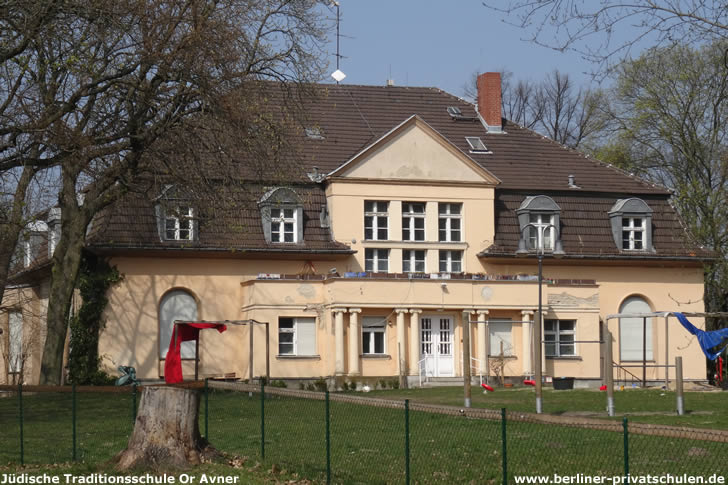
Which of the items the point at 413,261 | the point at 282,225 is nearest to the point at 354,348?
the point at 413,261

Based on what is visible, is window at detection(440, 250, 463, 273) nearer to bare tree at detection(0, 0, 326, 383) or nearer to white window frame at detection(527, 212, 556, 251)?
white window frame at detection(527, 212, 556, 251)

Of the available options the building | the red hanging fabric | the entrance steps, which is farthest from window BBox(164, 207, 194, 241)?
the entrance steps

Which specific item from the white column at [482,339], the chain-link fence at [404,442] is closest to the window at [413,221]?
the white column at [482,339]

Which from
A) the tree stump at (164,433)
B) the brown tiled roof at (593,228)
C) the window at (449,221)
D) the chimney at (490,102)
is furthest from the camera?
the chimney at (490,102)

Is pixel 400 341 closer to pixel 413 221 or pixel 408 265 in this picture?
pixel 408 265

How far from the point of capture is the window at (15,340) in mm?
45719

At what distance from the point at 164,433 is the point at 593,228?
102ft

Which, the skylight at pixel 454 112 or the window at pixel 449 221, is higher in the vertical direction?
the skylight at pixel 454 112

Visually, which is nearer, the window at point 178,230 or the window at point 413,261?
the window at point 178,230

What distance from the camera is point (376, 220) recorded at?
42.2 m

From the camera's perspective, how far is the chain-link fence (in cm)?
1416

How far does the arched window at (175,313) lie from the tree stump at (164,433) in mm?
24686

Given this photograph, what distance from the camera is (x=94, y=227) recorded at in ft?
131

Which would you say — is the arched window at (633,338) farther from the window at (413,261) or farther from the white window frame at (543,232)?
the window at (413,261)
